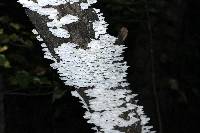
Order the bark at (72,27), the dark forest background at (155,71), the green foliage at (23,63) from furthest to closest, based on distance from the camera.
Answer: the dark forest background at (155,71) < the green foliage at (23,63) < the bark at (72,27)


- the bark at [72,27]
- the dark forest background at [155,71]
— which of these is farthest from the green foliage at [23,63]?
the bark at [72,27]

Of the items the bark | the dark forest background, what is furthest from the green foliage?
the bark

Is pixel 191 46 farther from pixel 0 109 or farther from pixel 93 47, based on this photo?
pixel 93 47

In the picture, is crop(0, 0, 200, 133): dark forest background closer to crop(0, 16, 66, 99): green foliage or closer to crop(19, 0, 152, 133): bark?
crop(0, 16, 66, 99): green foliage

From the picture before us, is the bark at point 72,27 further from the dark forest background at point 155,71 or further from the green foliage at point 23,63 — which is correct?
the dark forest background at point 155,71

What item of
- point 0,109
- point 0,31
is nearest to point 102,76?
point 0,31

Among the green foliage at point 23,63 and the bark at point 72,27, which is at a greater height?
the green foliage at point 23,63


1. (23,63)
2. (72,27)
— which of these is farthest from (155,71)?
(72,27)

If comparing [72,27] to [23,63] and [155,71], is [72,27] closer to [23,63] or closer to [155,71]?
[23,63]

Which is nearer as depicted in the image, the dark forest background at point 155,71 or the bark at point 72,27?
the bark at point 72,27

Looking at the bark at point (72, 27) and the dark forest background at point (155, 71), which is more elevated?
the dark forest background at point (155, 71)

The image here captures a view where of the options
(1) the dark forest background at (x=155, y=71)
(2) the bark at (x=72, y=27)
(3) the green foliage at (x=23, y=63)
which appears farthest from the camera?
(1) the dark forest background at (x=155, y=71)
